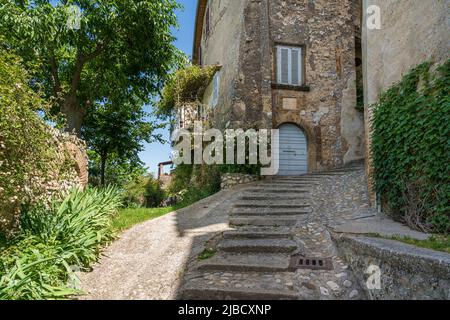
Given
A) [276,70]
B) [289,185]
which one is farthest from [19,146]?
[276,70]

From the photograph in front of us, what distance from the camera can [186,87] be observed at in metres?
12.4

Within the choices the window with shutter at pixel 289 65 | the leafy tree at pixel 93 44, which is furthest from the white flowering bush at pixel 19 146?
the window with shutter at pixel 289 65

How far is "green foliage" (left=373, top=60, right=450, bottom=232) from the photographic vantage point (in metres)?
3.89

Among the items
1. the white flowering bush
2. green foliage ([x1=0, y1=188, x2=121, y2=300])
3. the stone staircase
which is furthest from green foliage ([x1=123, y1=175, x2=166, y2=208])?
the white flowering bush

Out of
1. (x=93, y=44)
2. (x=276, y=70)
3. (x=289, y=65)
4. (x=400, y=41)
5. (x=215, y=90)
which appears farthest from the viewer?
(x=215, y=90)

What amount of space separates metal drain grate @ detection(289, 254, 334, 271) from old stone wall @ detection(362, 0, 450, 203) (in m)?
2.57

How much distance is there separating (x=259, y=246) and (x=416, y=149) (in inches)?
105

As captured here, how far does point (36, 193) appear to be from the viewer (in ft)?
14.1

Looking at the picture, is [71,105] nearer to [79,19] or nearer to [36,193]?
[79,19]

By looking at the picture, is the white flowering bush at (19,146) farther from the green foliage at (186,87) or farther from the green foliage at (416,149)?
the green foliage at (186,87)

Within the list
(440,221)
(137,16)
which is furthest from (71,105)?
(440,221)

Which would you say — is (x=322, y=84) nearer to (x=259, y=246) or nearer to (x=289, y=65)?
(x=289, y=65)

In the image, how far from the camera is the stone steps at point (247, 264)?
11.8 feet
